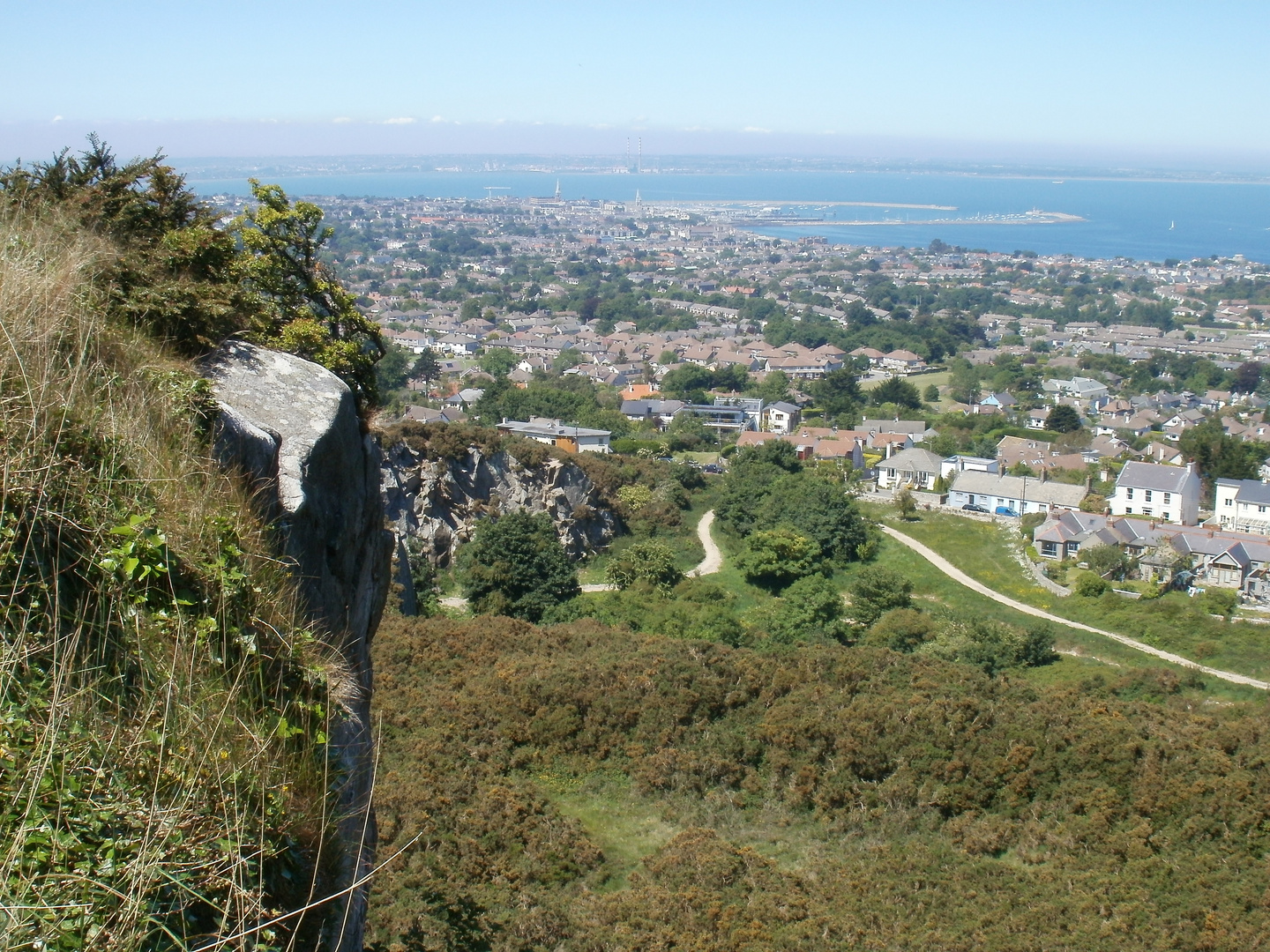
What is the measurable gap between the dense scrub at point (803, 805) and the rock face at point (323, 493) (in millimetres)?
2338

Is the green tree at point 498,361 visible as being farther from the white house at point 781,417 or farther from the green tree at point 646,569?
the green tree at point 646,569

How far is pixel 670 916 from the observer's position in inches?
277

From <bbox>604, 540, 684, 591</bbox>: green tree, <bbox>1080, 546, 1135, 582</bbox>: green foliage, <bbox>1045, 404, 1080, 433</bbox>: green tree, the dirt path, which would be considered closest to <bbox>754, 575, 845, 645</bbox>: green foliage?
<bbox>604, 540, 684, 591</bbox>: green tree

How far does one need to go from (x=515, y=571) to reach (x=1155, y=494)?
1846 centimetres

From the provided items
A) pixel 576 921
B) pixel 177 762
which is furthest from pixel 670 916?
pixel 177 762

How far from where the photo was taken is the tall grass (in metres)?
2.30

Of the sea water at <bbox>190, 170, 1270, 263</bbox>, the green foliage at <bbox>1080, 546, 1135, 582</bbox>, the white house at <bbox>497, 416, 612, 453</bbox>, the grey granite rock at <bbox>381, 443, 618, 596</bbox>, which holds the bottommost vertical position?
the green foliage at <bbox>1080, 546, 1135, 582</bbox>

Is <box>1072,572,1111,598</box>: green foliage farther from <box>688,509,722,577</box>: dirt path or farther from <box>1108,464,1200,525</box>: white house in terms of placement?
<box>1108,464,1200,525</box>: white house

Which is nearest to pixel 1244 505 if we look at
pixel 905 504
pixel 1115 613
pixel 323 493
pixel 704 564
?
pixel 905 504

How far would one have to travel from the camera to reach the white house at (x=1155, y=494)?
26.6 metres

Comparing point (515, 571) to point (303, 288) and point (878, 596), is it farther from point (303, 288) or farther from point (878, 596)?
point (303, 288)

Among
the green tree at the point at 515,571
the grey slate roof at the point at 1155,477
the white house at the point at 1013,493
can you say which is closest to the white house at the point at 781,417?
the white house at the point at 1013,493

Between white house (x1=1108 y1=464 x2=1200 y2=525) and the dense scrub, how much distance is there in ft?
53.6

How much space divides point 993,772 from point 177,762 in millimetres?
8418
